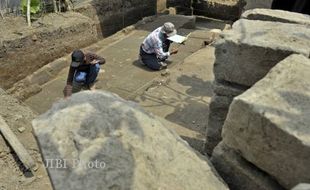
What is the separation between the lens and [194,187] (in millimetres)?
2654

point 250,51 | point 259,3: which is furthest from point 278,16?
point 259,3

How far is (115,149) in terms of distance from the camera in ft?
8.54

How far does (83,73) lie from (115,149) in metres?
4.83

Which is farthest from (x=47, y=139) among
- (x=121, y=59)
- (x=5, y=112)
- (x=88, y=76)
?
(x=121, y=59)

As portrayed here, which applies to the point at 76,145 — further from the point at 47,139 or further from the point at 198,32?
the point at 198,32

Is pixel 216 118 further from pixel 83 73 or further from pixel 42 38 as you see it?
pixel 42 38

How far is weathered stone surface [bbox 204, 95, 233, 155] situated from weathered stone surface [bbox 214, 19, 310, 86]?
0.27 meters

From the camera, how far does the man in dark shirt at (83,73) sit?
671 cm

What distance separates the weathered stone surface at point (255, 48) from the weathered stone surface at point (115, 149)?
39.3 inches

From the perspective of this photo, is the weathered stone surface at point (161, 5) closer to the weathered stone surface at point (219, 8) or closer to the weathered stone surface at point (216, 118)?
the weathered stone surface at point (219, 8)

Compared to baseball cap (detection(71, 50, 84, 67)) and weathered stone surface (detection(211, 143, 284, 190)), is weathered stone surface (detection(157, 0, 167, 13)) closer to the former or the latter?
baseball cap (detection(71, 50, 84, 67))

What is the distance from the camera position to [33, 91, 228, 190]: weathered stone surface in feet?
8.15

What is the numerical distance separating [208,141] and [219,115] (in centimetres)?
36

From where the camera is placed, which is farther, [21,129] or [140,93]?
[140,93]
